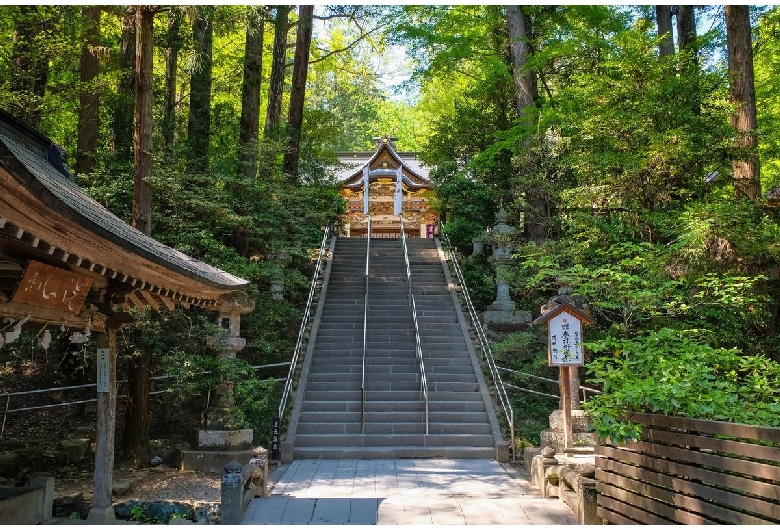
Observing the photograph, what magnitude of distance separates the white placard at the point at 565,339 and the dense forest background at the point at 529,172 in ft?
2.81

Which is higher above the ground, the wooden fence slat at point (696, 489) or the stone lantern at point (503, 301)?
the stone lantern at point (503, 301)

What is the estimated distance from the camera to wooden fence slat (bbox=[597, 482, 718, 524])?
4.21 meters

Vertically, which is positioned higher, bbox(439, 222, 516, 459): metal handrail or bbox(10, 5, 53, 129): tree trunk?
bbox(10, 5, 53, 129): tree trunk

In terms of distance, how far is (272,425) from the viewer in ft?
33.2

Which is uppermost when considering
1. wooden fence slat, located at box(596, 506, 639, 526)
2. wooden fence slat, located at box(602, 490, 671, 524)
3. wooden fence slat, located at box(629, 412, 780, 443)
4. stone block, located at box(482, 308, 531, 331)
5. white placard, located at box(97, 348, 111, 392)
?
stone block, located at box(482, 308, 531, 331)

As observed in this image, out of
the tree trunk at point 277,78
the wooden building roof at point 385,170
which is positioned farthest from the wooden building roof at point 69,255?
the wooden building roof at point 385,170

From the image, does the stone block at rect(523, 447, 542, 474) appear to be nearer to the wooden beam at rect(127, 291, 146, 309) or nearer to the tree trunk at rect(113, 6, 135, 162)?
the wooden beam at rect(127, 291, 146, 309)

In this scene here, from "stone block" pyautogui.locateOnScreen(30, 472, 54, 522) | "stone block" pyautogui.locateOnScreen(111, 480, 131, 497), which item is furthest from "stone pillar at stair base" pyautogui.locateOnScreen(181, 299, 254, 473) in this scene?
"stone block" pyautogui.locateOnScreen(30, 472, 54, 522)

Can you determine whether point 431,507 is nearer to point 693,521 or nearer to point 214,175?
point 693,521

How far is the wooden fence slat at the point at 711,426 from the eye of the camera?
3.46 meters

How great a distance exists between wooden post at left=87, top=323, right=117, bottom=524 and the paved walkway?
1515mm

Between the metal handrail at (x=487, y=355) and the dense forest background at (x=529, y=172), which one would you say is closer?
the dense forest background at (x=529, y=172)

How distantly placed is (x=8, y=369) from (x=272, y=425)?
657cm

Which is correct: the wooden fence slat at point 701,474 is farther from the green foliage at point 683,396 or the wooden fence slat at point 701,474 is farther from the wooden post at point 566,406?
the wooden post at point 566,406
